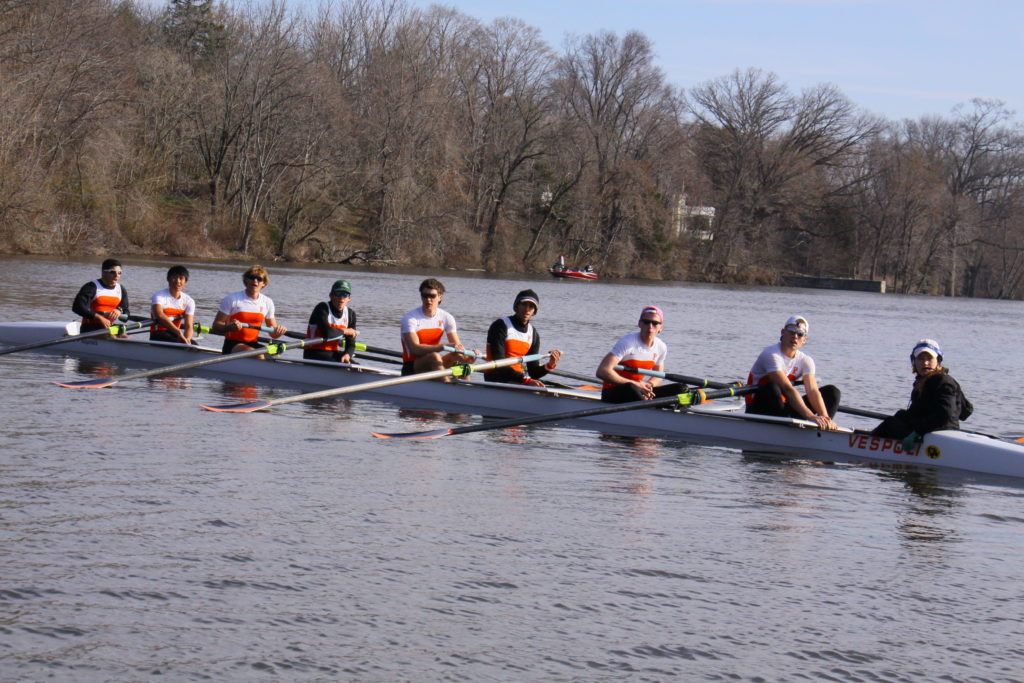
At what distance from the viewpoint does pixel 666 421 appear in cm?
1245

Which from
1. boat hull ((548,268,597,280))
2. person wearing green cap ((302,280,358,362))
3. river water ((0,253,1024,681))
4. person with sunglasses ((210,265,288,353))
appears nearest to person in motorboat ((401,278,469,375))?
river water ((0,253,1024,681))

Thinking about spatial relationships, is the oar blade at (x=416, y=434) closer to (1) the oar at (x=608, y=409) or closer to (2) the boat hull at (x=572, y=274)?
(1) the oar at (x=608, y=409)

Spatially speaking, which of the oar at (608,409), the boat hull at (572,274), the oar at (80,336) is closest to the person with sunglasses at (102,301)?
the oar at (80,336)

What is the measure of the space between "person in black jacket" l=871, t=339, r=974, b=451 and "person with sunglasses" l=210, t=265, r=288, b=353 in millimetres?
7758

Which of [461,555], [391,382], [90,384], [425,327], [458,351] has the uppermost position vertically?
[425,327]

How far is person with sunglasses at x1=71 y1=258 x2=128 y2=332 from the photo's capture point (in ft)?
53.1

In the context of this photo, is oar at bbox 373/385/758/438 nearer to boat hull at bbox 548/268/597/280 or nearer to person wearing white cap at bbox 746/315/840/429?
person wearing white cap at bbox 746/315/840/429

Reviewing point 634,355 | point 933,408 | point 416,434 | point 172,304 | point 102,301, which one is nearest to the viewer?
point 933,408

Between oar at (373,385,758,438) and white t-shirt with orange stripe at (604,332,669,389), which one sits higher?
white t-shirt with orange stripe at (604,332,669,389)

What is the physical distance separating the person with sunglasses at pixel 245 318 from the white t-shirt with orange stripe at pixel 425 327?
2.12 meters

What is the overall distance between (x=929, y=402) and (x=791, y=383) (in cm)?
134

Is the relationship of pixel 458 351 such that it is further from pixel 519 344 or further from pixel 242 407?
pixel 242 407

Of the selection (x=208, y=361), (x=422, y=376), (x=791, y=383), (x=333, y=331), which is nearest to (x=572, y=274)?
(x=333, y=331)

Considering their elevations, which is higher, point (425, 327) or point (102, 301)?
point (425, 327)
